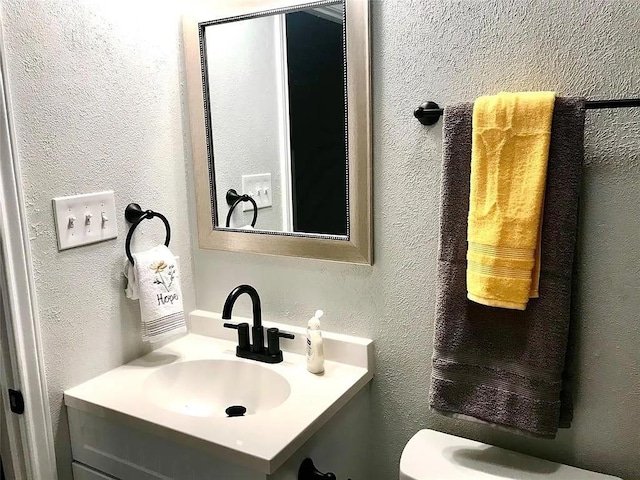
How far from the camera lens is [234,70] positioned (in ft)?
5.11

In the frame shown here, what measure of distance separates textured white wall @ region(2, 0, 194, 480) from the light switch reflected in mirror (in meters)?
0.13

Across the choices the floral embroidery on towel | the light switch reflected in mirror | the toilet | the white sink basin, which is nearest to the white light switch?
the light switch reflected in mirror

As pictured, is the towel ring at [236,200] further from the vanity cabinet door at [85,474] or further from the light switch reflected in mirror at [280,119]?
the vanity cabinet door at [85,474]

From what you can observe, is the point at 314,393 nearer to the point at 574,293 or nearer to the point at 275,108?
the point at 574,293

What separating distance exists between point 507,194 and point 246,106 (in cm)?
78

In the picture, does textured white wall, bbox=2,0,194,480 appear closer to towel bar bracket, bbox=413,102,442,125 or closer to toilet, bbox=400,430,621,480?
towel bar bracket, bbox=413,102,442,125

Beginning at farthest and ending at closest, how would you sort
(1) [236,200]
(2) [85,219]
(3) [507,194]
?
(1) [236,200]
(2) [85,219]
(3) [507,194]

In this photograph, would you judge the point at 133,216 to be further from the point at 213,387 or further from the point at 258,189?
the point at 213,387

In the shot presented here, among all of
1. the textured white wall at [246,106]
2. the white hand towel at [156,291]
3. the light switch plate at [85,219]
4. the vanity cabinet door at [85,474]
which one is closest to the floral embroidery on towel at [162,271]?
the white hand towel at [156,291]

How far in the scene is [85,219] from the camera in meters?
1.40

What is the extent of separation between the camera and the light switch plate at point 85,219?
1.34 m

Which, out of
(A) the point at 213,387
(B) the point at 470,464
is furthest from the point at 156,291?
(B) the point at 470,464

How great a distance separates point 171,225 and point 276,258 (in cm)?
34

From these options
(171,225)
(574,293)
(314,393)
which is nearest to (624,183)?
(574,293)
